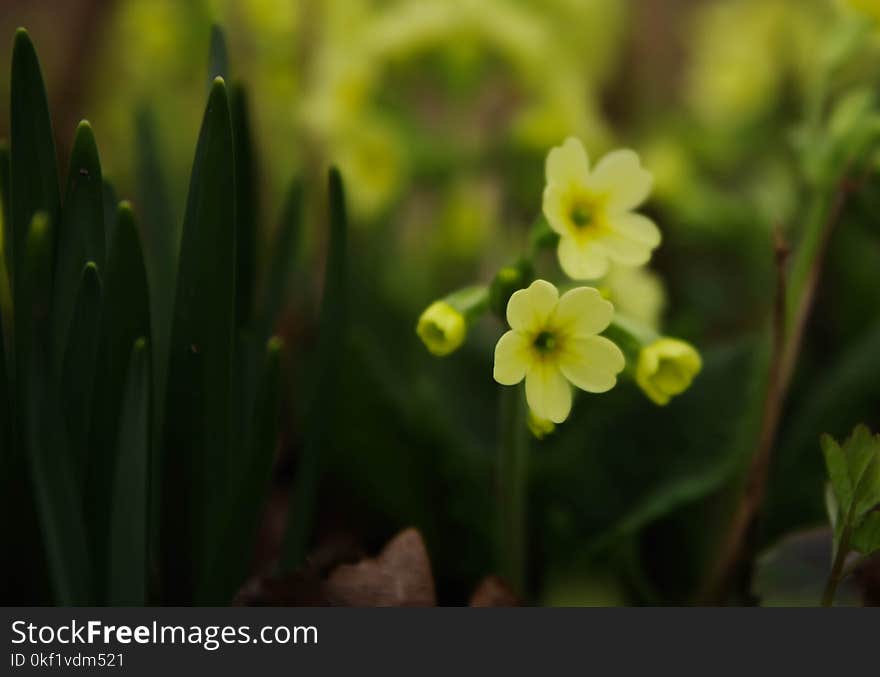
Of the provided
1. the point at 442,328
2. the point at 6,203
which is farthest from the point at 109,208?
the point at 442,328

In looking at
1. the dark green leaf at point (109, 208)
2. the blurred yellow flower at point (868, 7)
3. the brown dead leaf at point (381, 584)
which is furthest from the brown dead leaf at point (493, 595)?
the blurred yellow flower at point (868, 7)

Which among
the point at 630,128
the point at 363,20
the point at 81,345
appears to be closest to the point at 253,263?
the point at 81,345

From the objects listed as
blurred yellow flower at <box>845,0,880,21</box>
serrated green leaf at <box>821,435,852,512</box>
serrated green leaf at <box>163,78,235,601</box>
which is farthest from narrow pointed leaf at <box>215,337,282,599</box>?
blurred yellow flower at <box>845,0,880,21</box>

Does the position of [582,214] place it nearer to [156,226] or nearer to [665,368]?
[665,368]

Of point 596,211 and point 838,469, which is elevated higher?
point 596,211

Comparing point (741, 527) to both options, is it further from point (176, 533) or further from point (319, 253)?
point (319, 253)

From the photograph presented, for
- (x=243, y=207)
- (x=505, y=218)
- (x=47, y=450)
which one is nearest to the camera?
(x=47, y=450)

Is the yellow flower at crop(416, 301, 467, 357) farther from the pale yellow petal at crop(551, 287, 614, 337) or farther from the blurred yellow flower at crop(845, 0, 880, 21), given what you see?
the blurred yellow flower at crop(845, 0, 880, 21)
